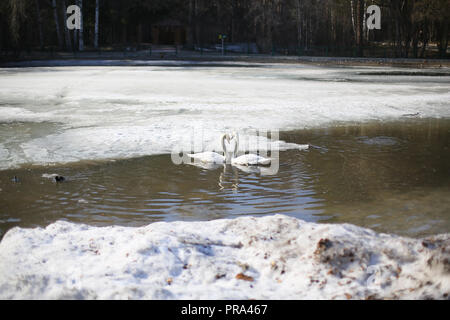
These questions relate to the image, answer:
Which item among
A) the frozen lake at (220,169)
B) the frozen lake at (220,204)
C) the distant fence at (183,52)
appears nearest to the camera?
the frozen lake at (220,204)

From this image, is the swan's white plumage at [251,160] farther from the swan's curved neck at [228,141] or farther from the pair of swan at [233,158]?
the swan's curved neck at [228,141]

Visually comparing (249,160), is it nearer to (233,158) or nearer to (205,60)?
(233,158)

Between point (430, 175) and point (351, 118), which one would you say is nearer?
point (430, 175)

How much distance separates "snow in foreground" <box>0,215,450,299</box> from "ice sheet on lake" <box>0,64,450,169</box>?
16.5ft

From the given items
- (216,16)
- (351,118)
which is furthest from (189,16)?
(351,118)

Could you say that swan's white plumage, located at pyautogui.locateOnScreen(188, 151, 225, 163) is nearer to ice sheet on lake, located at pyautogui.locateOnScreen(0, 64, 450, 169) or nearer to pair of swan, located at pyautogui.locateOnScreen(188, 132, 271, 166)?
pair of swan, located at pyautogui.locateOnScreen(188, 132, 271, 166)

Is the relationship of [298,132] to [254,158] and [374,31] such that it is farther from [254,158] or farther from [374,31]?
[374,31]

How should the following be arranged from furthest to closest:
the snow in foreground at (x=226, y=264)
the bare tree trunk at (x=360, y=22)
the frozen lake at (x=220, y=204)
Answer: the bare tree trunk at (x=360, y=22) → the frozen lake at (x=220, y=204) → the snow in foreground at (x=226, y=264)

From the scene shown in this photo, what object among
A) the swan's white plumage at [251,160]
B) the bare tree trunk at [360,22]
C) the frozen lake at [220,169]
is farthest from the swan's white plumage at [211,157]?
the bare tree trunk at [360,22]

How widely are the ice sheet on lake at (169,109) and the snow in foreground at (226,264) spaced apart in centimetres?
503

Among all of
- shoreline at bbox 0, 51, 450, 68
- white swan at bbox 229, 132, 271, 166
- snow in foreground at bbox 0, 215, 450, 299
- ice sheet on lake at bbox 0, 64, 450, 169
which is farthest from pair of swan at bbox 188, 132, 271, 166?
shoreline at bbox 0, 51, 450, 68

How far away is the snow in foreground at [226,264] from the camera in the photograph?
4.44 metres

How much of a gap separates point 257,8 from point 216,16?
5.41 metres
